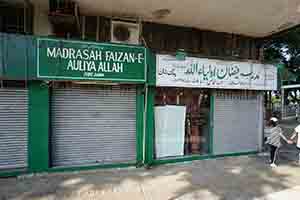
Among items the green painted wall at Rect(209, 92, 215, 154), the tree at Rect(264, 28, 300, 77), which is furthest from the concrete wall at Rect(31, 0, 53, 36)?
the tree at Rect(264, 28, 300, 77)

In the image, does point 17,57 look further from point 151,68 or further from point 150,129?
point 150,129

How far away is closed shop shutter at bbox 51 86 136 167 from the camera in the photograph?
17.4 feet

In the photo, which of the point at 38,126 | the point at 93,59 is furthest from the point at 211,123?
the point at 38,126

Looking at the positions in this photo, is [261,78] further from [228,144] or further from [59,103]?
[59,103]

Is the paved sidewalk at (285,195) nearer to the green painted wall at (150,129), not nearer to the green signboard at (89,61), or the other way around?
the green painted wall at (150,129)

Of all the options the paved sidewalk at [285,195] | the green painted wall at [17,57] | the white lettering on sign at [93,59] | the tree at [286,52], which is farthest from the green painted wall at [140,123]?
the tree at [286,52]

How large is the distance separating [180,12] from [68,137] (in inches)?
181

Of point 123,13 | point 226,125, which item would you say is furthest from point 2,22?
point 226,125

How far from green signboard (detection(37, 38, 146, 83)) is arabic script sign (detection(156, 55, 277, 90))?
0.71 m

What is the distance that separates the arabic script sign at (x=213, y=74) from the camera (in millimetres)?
5965

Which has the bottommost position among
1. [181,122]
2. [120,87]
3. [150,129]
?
[150,129]

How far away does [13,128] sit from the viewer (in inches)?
193

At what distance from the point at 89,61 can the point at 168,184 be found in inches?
141

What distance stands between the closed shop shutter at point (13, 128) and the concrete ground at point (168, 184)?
436mm
